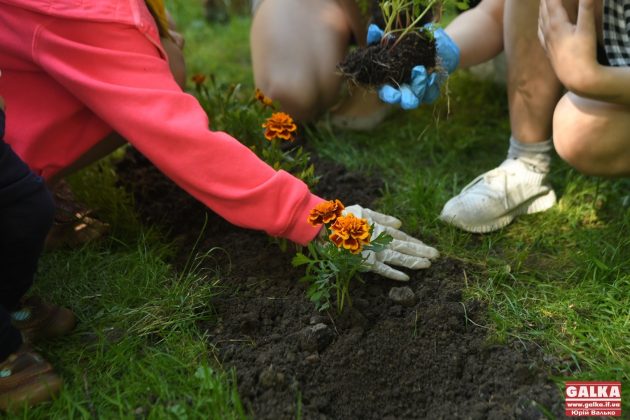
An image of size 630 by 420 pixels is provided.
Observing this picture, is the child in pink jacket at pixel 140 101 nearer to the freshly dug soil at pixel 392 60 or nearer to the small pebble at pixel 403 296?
the small pebble at pixel 403 296

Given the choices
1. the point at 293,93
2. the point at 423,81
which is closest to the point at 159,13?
the point at 293,93

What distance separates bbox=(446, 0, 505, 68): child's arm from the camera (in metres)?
2.52

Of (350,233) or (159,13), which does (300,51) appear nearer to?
(159,13)

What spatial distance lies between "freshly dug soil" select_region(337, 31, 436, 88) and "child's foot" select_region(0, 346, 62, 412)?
1.40 meters

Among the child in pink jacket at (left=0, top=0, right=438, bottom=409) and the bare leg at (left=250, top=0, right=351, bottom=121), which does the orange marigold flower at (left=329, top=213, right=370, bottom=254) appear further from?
the bare leg at (left=250, top=0, right=351, bottom=121)

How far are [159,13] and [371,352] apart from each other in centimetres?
133

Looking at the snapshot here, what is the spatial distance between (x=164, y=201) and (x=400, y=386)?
1237 mm

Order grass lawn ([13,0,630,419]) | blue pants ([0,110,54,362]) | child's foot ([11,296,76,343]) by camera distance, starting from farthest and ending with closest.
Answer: child's foot ([11,296,76,343]) → grass lawn ([13,0,630,419]) → blue pants ([0,110,54,362])

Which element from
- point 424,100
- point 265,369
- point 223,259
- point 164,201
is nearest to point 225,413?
point 265,369

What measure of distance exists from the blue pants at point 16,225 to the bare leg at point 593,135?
154cm

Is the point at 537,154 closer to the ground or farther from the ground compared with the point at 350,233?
closer to the ground

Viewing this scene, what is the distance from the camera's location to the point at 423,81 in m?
2.27

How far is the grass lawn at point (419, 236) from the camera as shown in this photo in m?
1.65

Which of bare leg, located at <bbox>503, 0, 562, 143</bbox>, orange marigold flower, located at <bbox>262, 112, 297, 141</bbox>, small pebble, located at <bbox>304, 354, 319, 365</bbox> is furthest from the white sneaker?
small pebble, located at <bbox>304, 354, 319, 365</bbox>
